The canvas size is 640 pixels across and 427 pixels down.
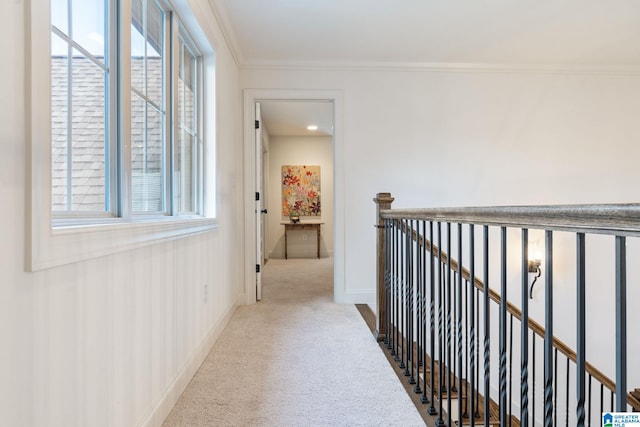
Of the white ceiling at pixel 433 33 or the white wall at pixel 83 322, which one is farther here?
the white ceiling at pixel 433 33

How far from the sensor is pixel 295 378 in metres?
1.98

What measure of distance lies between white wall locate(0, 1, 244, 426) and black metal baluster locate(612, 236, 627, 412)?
3.85 feet

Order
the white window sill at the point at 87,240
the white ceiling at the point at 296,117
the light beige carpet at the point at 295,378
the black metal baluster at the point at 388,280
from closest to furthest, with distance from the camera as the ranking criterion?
the white window sill at the point at 87,240, the light beige carpet at the point at 295,378, the black metal baluster at the point at 388,280, the white ceiling at the point at 296,117

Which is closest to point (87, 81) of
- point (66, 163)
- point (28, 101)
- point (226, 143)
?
point (66, 163)

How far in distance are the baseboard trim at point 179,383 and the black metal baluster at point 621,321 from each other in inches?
57.9

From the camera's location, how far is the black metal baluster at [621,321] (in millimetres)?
651

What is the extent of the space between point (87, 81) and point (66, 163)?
0.99ft

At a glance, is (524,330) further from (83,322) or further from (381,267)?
(381,267)

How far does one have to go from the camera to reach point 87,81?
123 cm

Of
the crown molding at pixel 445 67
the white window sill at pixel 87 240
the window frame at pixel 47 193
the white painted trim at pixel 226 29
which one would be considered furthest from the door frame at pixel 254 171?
the window frame at pixel 47 193

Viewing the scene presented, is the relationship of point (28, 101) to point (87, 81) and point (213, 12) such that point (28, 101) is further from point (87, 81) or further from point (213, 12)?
point (213, 12)

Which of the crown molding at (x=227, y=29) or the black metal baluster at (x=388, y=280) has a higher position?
the crown molding at (x=227, y=29)

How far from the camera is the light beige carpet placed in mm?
1630

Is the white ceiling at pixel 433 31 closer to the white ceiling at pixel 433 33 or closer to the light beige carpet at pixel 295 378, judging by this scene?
the white ceiling at pixel 433 33
